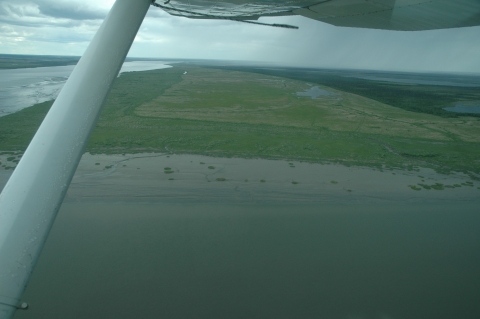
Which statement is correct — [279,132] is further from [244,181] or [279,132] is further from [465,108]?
[465,108]

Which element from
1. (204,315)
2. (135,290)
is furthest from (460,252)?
(135,290)

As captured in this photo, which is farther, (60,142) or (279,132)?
(279,132)

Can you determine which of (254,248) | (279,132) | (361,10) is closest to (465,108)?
(279,132)

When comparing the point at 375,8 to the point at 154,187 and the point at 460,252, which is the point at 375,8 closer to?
the point at 460,252

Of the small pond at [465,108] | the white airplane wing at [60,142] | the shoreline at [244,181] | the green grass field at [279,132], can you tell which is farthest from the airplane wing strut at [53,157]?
the small pond at [465,108]

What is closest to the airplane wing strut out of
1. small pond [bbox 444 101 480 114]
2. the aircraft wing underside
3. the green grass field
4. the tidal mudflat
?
the aircraft wing underside

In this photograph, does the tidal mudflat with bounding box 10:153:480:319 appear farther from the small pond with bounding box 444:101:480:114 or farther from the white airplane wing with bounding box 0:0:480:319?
the small pond with bounding box 444:101:480:114

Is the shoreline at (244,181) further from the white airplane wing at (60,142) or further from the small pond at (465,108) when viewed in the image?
the small pond at (465,108)
